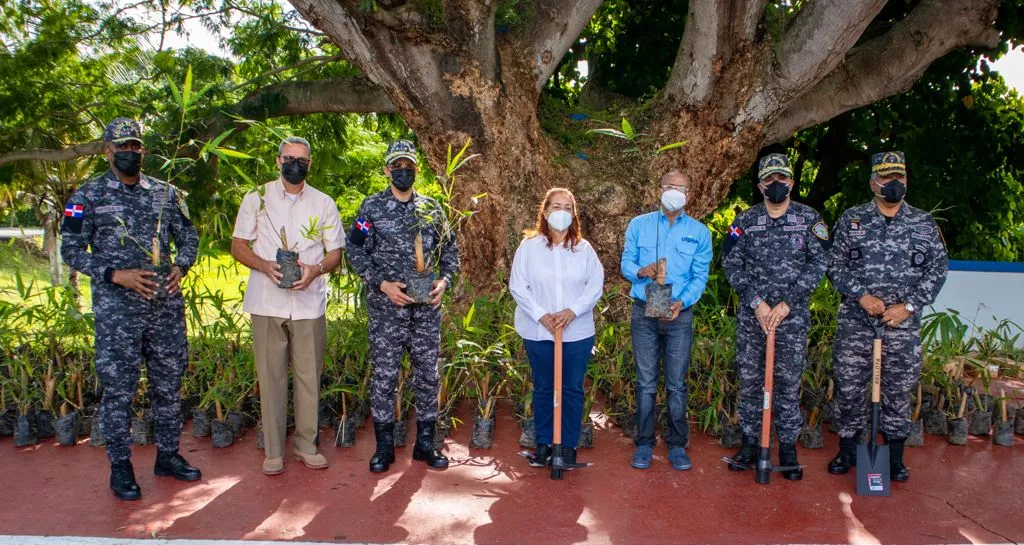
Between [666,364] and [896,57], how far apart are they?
4.58m

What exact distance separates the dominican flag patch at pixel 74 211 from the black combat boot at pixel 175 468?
4.86 feet

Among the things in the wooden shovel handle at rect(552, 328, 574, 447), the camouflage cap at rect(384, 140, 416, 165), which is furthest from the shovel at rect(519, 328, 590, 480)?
the camouflage cap at rect(384, 140, 416, 165)

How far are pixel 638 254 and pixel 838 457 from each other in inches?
69.4

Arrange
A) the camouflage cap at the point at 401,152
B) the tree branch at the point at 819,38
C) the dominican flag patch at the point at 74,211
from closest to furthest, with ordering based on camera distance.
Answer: the dominican flag patch at the point at 74,211, the camouflage cap at the point at 401,152, the tree branch at the point at 819,38

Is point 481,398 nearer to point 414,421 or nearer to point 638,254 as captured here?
point 414,421

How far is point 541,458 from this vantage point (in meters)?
4.98

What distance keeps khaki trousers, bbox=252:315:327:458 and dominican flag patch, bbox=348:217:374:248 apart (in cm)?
55

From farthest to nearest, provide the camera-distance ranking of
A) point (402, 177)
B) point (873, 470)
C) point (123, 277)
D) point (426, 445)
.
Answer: point (426, 445)
point (402, 177)
point (873, 470)
point (123, 277)

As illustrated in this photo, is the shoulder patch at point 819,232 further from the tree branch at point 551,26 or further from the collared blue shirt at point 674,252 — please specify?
the tree branch at point 551,26

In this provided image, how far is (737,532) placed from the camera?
4.09 m

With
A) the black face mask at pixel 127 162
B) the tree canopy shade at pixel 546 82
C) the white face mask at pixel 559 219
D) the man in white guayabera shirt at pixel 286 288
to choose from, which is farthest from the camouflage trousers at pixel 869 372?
the black face mask at pixel 127 162

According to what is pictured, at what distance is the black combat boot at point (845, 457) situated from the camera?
496 centimetres

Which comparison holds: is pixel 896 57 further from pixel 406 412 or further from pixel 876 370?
pixel 406 412

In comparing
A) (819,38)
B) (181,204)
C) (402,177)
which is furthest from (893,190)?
(181,204)
